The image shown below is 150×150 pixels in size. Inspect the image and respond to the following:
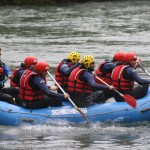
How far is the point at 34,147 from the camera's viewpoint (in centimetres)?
1398

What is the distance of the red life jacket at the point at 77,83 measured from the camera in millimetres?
15992

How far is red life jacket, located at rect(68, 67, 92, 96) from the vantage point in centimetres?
1599

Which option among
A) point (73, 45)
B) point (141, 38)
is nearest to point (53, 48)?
point (73, 45)

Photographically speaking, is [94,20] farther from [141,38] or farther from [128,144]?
[128,144]

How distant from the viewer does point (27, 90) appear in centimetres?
1563

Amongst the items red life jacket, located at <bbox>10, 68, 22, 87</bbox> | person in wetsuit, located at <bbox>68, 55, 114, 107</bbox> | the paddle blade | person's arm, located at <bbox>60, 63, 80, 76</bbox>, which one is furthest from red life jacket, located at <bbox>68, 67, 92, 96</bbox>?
red life jacket, located at <bbox>10, 68, 22, 87</bbox>

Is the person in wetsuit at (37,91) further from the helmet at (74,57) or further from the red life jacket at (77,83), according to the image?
the helmet at (74,57)

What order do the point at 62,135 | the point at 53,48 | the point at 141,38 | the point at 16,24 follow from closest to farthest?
the point at 62,135, the point at 53,48, the point at 141,38, the point at 16,24

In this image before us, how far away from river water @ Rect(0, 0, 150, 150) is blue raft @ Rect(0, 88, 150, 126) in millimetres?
171

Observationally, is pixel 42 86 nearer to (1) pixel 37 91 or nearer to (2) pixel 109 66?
(1) pixel 37 91

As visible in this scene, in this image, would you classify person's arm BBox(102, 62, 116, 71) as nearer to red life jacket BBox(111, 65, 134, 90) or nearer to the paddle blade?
red life jacket BBox(111, 65, 134, 90)

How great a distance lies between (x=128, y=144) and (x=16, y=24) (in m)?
25.0

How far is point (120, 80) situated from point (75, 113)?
4.72ft

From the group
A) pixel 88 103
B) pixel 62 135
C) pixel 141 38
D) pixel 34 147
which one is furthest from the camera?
pixel 141 38
